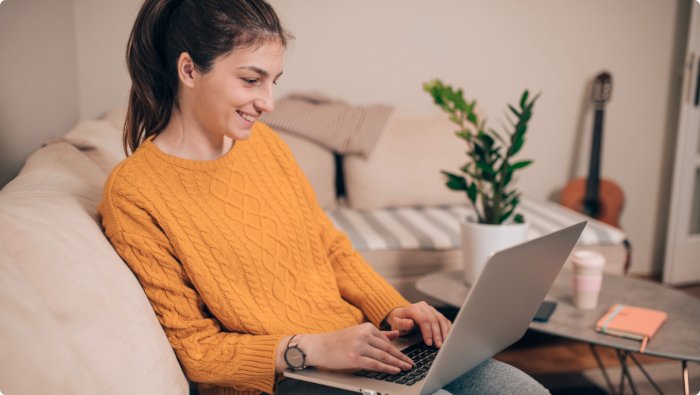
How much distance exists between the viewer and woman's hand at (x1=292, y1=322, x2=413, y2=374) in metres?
0.95

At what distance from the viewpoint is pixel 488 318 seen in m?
0.92

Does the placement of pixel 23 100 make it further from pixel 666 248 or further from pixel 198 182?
pixel 666 248

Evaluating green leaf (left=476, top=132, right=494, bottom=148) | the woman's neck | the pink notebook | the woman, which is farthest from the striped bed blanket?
the woman's neck

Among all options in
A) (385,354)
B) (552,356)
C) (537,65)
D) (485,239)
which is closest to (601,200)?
(537,65)

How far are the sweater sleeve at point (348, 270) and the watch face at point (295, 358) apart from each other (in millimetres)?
285

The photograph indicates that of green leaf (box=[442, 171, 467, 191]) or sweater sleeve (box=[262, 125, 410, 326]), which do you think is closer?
sweater sleeve (box=[262, 125, 410, 326])

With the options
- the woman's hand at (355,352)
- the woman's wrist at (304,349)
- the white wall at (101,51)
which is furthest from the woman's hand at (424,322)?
the white wall at (101,51)

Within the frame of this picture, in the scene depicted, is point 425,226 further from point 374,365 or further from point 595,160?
point 374,365

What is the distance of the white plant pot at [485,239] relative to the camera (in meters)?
1.68

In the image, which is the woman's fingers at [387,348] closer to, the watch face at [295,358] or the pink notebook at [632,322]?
the watch face at [295,358]

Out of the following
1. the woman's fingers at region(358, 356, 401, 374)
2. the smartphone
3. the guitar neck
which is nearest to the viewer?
the woman's fingers at region(358, 356, 401, 374)

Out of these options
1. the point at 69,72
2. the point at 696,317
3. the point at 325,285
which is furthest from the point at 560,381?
the point at 69,72

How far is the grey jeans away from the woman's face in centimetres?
44

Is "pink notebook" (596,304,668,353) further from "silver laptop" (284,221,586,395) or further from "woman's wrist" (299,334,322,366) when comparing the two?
"woman's wrist" (299,334,322,366)
